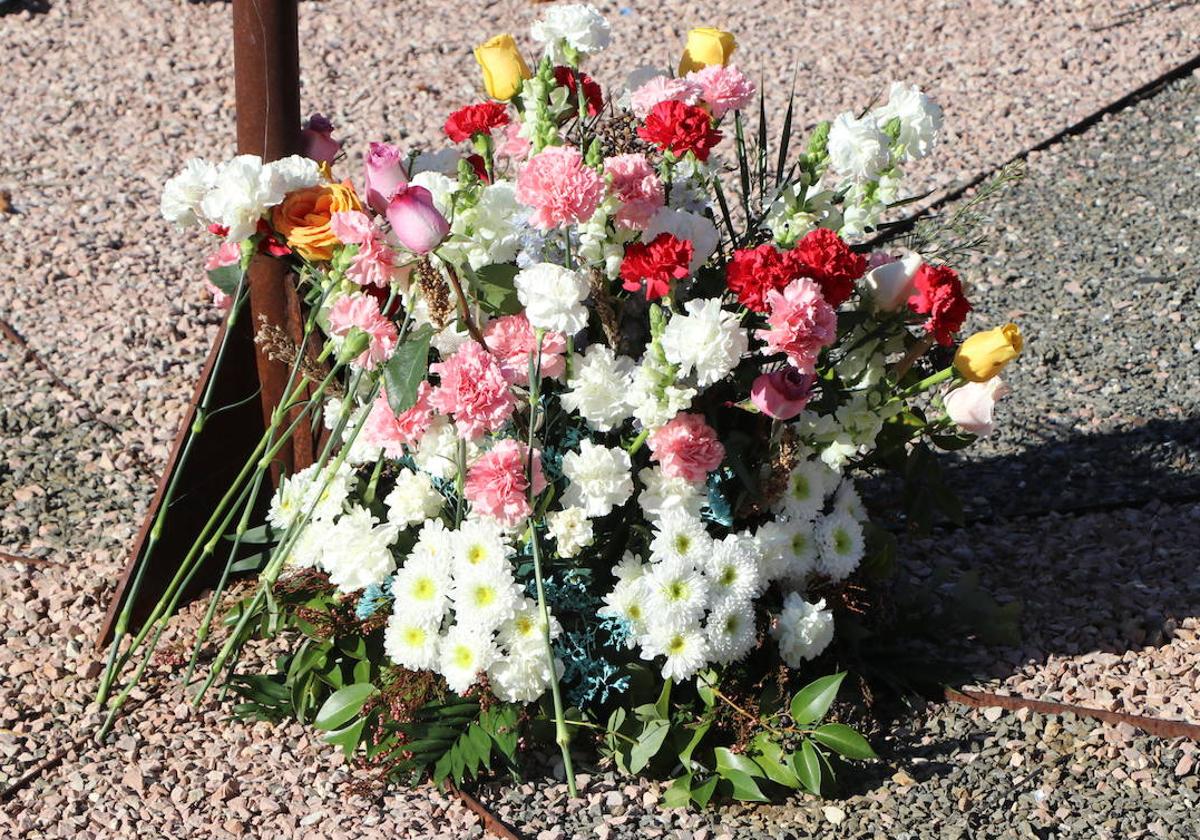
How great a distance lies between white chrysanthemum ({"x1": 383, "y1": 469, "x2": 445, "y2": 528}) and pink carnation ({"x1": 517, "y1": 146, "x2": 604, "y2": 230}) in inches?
18.8

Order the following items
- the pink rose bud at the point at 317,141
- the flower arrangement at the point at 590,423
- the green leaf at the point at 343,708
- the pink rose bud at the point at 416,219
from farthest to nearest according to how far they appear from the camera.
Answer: the pink rose bud at the point at 317,141
the green leaf at the point at 343,708
the flower arrangement at the point at 590,423
the pink rose bud at the point at 416,219

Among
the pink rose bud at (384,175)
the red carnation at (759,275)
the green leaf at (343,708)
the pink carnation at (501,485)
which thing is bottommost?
the green leaf at (343,708)

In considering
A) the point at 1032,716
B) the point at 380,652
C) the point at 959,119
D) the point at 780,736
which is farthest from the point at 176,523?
the point at 959,119

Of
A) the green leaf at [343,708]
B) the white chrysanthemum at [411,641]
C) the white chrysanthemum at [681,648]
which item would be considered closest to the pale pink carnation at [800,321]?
the white chrysanthemum at [681,648]

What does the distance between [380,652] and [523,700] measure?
284 millimetres

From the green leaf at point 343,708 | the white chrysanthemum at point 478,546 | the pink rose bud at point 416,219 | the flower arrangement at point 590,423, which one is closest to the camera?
the pink rose bud at point 416,219

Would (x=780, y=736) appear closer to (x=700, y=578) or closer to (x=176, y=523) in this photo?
(x=700, y=578)

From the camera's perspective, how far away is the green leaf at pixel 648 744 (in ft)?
7.49

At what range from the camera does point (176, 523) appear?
2734mm

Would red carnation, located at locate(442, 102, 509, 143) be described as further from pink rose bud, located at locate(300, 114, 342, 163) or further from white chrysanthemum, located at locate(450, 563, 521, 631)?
white chrysanthemum, located at locate(450, 563, 521, 631)

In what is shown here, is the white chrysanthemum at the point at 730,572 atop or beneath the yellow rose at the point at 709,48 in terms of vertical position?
beneath

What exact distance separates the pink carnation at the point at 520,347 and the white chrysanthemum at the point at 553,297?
3.8 inches

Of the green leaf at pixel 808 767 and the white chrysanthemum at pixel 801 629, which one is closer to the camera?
the green leaf at pixel 808 767

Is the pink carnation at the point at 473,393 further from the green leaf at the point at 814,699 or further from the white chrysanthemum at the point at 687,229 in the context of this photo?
the green leaf at the point at 814,699
